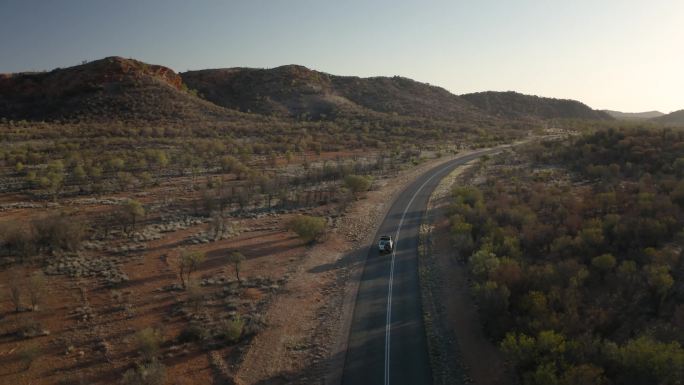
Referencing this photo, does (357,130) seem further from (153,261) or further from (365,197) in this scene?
(153,261)

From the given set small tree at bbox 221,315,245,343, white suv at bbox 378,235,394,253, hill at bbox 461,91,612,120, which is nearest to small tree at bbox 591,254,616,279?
white suv at bbox 378,235,394,253

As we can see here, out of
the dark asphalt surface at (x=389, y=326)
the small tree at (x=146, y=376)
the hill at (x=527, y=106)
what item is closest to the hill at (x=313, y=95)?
the hill at (x=527, y=106)

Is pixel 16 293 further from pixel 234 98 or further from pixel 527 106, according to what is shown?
pixel 527 106

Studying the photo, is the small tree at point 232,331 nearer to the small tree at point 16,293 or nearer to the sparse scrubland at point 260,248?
the sparse scrubland at point 260,248

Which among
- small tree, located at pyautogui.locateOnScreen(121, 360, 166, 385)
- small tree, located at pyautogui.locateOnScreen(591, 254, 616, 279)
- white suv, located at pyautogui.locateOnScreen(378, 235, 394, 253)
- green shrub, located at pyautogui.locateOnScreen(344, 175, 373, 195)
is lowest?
small tree, located at pyautogui.locateOnScreen(121, 360, 166, 385)

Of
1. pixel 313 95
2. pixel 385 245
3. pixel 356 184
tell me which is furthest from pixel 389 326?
pixel 313 95

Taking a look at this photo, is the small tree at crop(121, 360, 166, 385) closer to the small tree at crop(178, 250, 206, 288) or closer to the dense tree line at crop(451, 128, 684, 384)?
the small tree at crop(178, 250, 206, 288)
